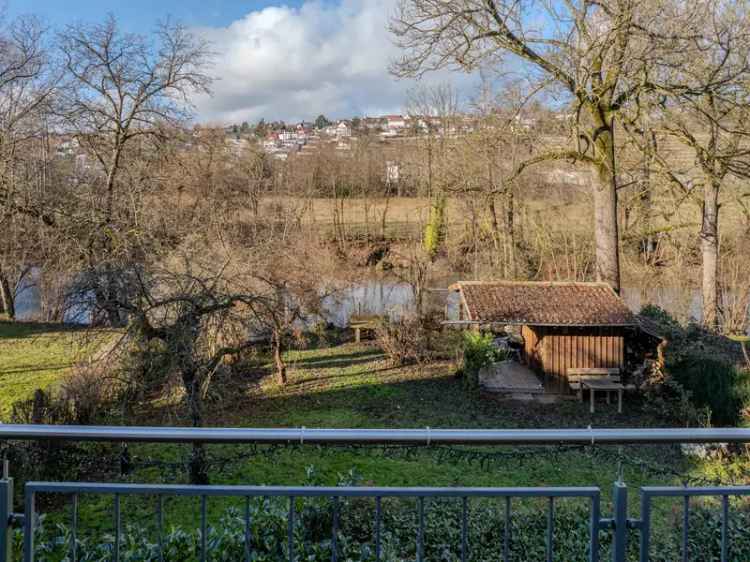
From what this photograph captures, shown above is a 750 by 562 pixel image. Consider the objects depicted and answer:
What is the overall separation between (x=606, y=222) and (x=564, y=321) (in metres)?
4.42

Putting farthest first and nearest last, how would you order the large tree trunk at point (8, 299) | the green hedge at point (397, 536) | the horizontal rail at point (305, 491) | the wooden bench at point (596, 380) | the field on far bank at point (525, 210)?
the large tree trunk at point (8, 299) → the field on far bank at point (525, 210) → the wooden bench at point (596, 380) → the green hedge at point (397, 536) → the horizontal rail at point (305, 491)

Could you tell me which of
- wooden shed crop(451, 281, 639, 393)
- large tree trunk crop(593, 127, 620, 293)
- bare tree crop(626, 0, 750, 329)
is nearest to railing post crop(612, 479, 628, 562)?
wooden shed crop(451, 281, 639, 393)

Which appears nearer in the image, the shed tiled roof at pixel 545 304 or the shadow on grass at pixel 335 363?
the shed tiled roof at pixel 545 304

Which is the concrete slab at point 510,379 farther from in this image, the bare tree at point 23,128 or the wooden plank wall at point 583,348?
the bare tree at point 23,128

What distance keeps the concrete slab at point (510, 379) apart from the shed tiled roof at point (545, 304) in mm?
1225

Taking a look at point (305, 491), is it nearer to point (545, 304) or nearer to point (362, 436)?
point (362, 436)

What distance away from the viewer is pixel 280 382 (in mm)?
12859

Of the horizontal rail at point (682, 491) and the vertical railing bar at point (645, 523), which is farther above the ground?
the horizontal rail at point (682, 491)

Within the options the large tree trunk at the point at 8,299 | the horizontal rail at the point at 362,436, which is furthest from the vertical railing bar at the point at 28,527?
the large tree trunk at the point at 8,299

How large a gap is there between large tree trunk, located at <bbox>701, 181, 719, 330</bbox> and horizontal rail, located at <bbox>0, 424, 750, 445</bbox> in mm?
16131

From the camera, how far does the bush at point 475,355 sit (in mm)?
12406

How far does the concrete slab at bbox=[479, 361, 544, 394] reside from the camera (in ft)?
41.4

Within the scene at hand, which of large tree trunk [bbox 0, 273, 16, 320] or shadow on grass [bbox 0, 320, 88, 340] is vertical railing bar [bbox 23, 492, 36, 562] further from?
large tree trunk [bbox 0, 273, 16, 320]

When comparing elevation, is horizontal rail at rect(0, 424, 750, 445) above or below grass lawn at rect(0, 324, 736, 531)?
above
